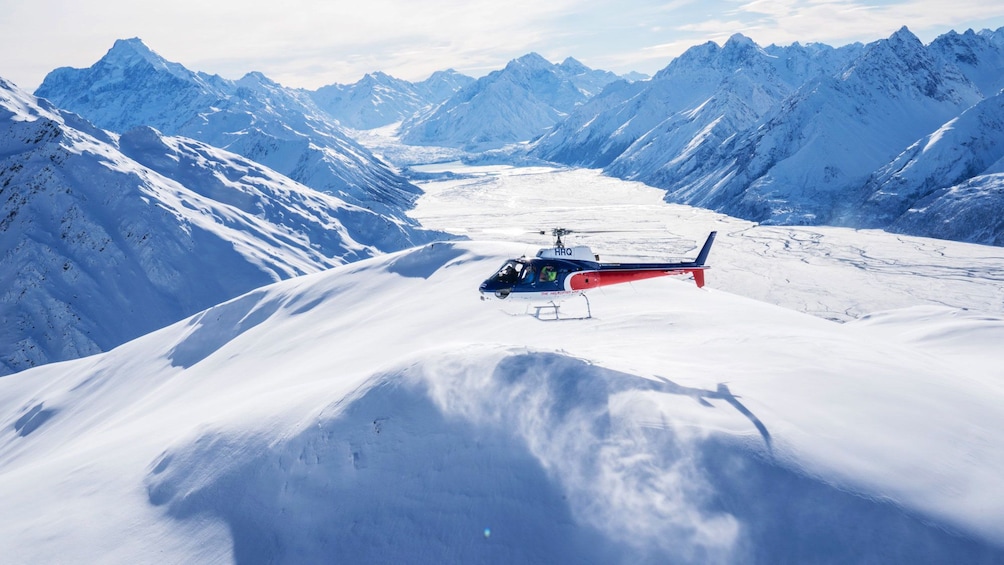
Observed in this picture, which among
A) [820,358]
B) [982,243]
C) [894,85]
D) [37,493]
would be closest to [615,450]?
[820,358]

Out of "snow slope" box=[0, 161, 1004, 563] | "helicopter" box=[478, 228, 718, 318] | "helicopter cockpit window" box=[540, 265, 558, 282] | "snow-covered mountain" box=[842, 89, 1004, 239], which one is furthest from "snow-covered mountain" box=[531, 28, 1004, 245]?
"snow slope" box=[0, 161, 1004, 563]

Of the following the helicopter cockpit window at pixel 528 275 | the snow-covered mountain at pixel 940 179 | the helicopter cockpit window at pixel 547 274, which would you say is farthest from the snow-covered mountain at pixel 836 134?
the helicopter cockpit window at pixel 528 275

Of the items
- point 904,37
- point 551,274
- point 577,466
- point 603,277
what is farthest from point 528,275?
point 904,37

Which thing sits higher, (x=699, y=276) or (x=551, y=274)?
(x=551, y=274)

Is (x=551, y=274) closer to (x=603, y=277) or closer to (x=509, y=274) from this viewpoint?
(x=509, y=274)

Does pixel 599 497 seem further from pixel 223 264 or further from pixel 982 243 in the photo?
pixel 982 243

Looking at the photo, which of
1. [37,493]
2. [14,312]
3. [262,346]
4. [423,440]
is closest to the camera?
[423,440]

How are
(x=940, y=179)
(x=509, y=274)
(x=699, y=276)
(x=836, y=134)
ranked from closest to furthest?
1. (x=509, y=274)
2. (x=699, y=276)
3. (x=940, y=179)
4. (x=836, y=134)
